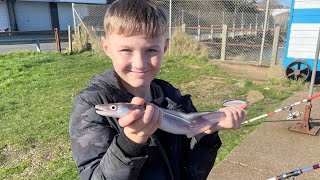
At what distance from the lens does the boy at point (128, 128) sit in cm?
130

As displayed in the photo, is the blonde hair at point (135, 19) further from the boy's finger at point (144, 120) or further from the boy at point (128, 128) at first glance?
the boy's finger at point (144, 120)

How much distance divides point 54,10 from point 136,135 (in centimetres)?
3925

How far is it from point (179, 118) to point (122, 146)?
33cm

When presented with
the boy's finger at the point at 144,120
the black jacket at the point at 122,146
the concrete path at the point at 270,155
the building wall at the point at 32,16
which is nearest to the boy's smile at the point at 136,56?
the black jacket at the point at 122,146

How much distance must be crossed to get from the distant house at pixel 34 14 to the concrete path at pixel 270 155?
31.3 m

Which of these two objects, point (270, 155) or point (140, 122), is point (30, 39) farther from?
point (140, 122)

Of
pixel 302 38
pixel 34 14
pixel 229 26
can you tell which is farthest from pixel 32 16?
pixel 302 38

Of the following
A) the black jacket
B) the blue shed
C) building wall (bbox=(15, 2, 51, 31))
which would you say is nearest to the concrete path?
the black jacket

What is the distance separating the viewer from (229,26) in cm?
1902

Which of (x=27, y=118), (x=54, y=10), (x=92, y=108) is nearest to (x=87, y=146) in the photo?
(x=92, y=108)

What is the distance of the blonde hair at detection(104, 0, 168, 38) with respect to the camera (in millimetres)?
1539

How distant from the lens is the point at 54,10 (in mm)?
37344

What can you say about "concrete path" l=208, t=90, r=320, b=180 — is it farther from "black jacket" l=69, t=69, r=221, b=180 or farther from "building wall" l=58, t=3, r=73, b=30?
"building wall" l=58, t=3, r=73, b=30

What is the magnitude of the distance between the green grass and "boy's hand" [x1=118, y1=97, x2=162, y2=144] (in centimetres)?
305
